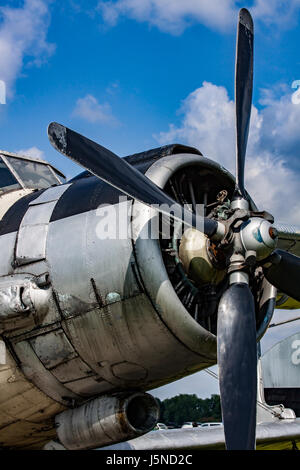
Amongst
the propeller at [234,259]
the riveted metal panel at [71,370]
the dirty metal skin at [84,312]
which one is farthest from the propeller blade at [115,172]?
the riveted metal panel at [71,370]

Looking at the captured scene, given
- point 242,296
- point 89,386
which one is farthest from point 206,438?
point 242,296

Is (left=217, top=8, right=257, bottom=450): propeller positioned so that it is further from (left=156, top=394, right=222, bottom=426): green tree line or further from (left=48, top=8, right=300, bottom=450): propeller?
(left=156, top=394, right=222, bottom=426): green tree line

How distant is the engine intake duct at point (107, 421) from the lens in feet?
17.3

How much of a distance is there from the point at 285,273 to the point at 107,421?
2.38 metres

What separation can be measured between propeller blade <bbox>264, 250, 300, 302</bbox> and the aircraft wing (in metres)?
3.15

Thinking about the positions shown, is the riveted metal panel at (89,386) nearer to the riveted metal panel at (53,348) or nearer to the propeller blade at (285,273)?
the riveted metal panel at (53,348)

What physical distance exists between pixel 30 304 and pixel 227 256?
76.7 inches

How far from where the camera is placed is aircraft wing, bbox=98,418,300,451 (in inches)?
336

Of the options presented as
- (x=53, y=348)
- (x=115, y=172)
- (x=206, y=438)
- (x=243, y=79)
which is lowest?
(x=206, y=438)

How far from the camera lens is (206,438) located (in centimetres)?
962

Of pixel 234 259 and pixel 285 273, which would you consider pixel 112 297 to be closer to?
pixel 234 259
